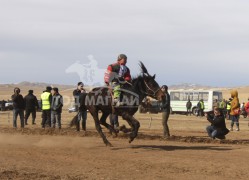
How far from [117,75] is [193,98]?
129 ft

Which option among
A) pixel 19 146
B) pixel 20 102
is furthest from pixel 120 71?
pixel 20 102

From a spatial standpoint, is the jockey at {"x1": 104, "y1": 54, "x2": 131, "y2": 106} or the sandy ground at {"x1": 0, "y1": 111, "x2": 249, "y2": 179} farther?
the jockey at {"x1": 104, "y1": 54, "x2": 131, "y2": 106}

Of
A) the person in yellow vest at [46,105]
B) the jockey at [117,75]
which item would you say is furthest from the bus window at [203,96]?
the jockey at [117,75]

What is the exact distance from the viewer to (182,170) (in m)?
10.9

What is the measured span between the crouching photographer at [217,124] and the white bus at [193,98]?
32351mm

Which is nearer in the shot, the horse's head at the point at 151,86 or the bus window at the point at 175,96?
the horse's head at the point at 151,86

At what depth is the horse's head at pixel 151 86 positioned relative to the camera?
15070mm

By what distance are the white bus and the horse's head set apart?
119 feet

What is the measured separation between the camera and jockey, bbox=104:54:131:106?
49.0 ft

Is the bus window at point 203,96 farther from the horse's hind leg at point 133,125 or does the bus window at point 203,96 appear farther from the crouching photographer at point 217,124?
the horse's hind leg at point 133,125

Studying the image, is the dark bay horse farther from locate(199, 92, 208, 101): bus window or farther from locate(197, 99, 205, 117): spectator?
locate(199, 92, 208, 101): bus window

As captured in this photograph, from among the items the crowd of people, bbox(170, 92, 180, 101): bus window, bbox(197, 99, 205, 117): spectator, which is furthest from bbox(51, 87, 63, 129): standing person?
bbox(170, 92, 180, 101): bus window

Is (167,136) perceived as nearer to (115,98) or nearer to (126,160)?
(115,98)

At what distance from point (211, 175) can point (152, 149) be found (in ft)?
16.5
